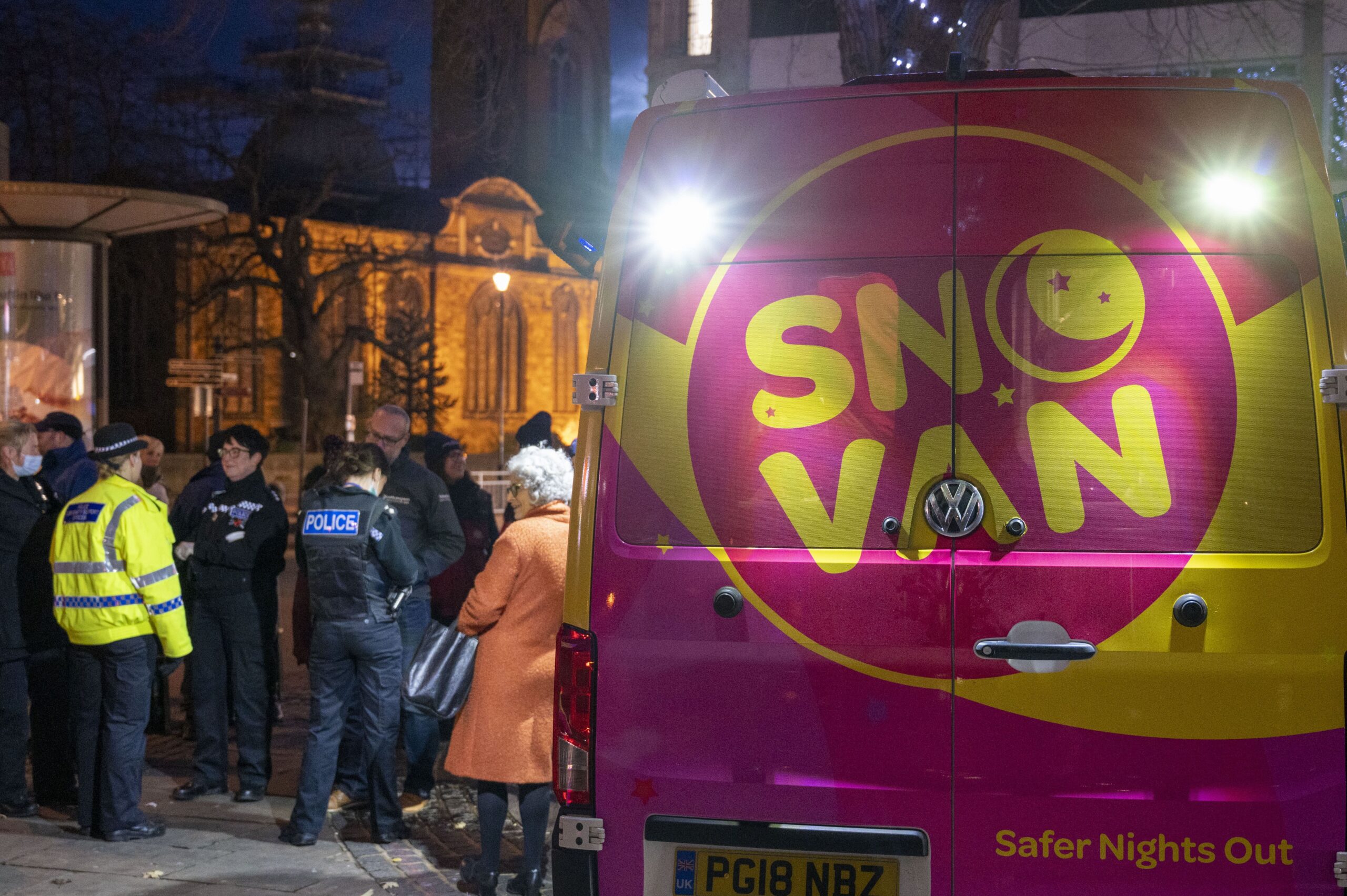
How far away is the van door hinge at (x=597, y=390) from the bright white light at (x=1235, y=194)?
144cm

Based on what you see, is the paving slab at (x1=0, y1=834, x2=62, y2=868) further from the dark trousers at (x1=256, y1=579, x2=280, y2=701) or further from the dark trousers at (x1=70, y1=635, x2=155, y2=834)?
the dark trousers at (x1=256, y1=579, x2=280, y2=701)

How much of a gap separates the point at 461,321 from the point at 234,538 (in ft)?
156

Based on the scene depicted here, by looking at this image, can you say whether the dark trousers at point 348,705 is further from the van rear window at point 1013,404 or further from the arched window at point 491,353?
the arched window at point 491,353

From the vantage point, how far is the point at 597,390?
11.3 feet

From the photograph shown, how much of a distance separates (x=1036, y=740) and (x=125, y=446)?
4565 mm

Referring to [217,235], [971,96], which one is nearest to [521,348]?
[217,235]

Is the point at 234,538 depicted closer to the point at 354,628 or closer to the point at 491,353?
the point at 354,628

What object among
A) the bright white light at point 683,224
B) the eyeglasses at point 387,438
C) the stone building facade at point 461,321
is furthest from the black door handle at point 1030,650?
the stone building facade at point 461,321

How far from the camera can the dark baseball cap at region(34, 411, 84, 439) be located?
8219 mm

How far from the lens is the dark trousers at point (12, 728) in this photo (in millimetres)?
6848

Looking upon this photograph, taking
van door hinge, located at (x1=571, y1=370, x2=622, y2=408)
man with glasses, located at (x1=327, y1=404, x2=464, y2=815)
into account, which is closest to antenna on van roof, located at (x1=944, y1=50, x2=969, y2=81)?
van door hinge, located at (x1=571, y1=370, x2=622, y2=408)

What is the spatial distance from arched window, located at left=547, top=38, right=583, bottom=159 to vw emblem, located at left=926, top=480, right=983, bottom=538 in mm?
61496

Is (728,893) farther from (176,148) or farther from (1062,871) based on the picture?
(176,148)

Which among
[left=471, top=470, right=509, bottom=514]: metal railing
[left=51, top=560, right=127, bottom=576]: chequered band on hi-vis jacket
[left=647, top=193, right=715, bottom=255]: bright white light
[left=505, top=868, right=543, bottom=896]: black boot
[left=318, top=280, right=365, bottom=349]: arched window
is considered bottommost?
[left=471, top=470, right=509, bottom=514]: metal railing
